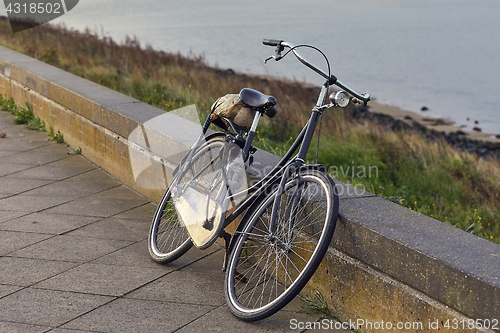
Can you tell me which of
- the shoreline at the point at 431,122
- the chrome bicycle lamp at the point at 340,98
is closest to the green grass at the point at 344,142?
the chrome bicycle lamp at the point at 340,98

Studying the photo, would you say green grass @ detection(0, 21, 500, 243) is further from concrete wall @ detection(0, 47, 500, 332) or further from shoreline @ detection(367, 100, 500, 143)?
shoreline @ detection(367, 100, 500, 143)

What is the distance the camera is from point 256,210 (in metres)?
3.91

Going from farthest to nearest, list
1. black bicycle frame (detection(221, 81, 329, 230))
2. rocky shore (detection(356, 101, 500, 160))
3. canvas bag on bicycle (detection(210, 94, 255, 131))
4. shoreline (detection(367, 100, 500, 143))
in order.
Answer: shoreline (detection(367, 100, 500, 143)), rocky shore (detection(356, 101, 500, 160)), canvas bag on bicycle (detection(210, 94, 255, 131)), black bicycle frame (detection(221, 81, 329, 230))

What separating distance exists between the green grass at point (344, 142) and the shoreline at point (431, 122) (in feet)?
11.1

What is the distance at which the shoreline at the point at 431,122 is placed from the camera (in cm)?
2055

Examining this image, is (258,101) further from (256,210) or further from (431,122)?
(431,122)

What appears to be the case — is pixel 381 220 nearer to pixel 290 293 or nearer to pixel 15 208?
pixel 290 293

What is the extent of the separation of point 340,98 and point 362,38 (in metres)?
42.7

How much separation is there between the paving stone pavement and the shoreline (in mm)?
15938

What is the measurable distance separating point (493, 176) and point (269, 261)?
771 cm

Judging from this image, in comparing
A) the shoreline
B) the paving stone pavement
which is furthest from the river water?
the paving stone pavement

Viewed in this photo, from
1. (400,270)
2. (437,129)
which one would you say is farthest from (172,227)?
(437,129)

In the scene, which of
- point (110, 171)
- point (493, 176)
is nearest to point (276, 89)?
point (493, 176)

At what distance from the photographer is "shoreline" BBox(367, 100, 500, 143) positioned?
809 inches
